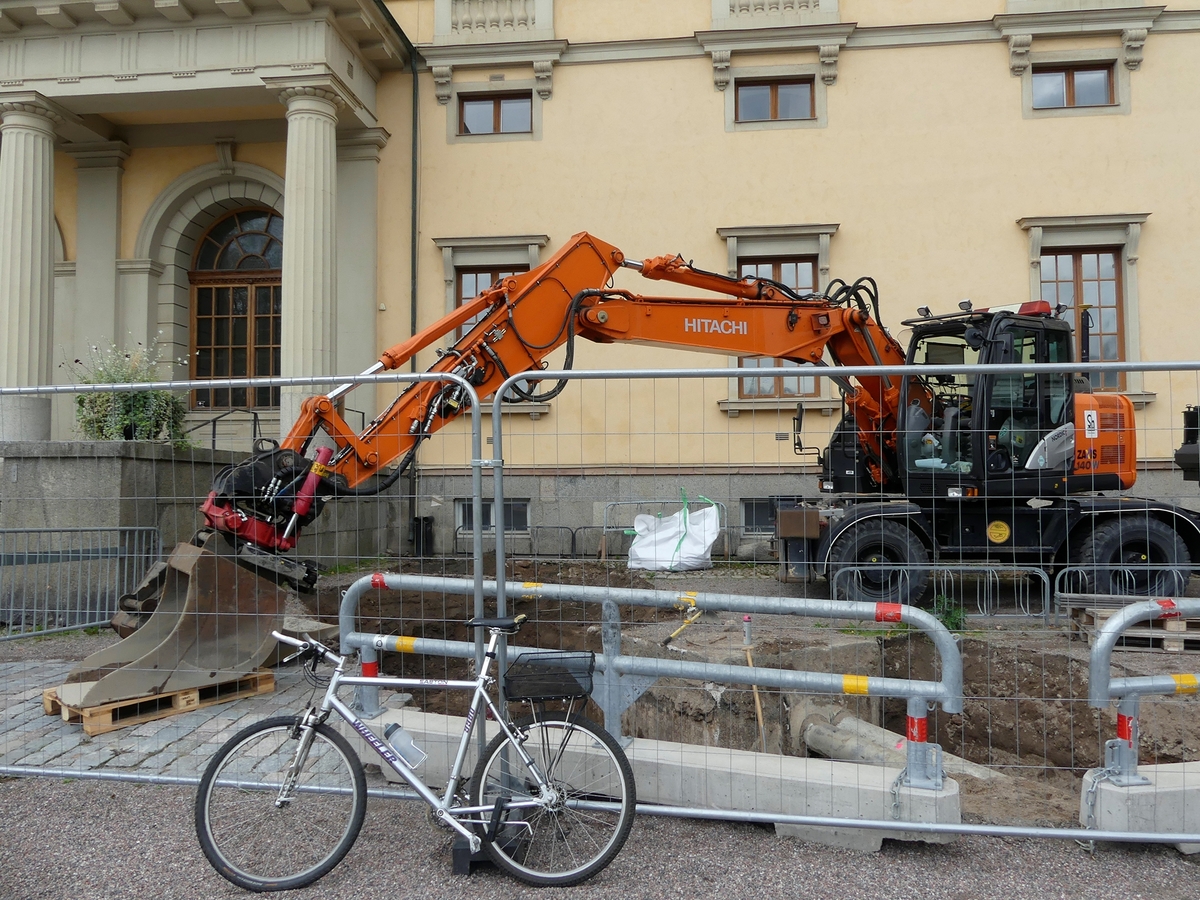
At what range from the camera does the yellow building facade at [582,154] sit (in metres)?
12.6

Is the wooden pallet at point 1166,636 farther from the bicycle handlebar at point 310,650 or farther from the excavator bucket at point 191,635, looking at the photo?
the excavator bucket at point 191,635

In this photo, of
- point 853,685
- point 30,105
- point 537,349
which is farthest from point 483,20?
point 853,685

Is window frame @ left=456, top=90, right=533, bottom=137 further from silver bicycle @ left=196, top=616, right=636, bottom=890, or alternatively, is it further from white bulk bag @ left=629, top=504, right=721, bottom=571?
silver bicycle @ left=196, top=616, right=636, bottom=890

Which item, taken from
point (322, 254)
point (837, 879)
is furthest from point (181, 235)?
point (837, 879)

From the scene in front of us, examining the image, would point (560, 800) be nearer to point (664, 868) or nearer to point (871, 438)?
point (664, 868)

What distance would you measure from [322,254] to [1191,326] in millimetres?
12569

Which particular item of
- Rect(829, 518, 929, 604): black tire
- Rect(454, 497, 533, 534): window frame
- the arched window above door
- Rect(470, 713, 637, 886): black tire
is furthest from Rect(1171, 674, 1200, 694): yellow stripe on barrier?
the arched window above door

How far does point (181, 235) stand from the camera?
588 inches

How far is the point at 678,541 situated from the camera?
13.4 feet

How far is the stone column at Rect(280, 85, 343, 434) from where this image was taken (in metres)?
12.3

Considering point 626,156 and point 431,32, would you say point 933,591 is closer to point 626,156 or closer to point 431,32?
point 626,156

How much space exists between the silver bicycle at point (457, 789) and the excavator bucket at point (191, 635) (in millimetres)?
1973

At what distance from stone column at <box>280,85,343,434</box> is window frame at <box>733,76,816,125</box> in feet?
19.9

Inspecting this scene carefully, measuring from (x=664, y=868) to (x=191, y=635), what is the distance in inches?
138
